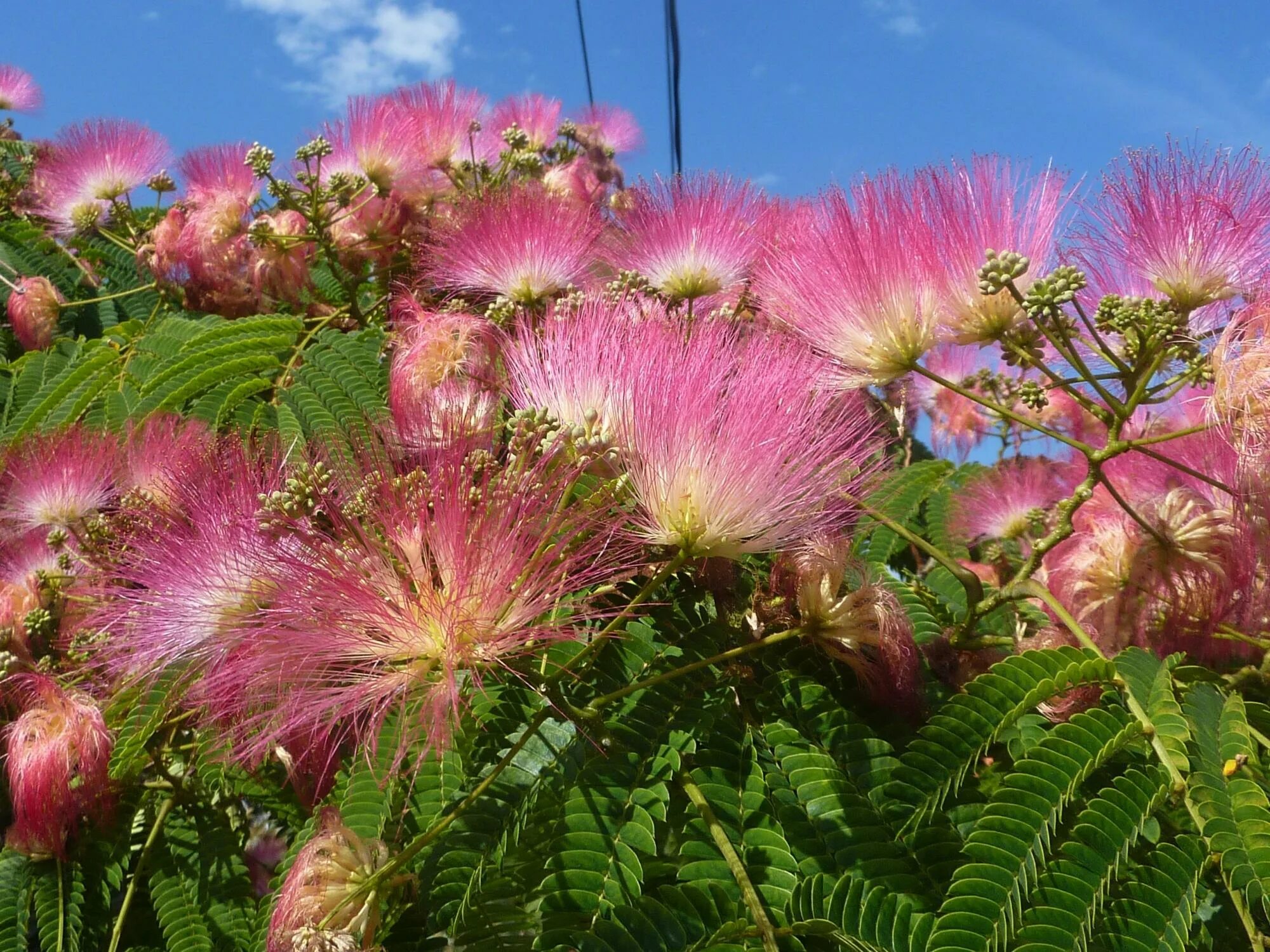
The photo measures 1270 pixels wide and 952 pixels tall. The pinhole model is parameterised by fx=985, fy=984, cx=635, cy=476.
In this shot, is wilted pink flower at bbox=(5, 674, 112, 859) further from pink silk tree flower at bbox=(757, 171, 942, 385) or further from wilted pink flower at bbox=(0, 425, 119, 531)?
pink silk tree flower at bbox=(757, 171, 942, 385)

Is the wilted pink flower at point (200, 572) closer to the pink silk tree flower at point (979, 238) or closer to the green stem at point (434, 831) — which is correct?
the green stem at point (434, 831)

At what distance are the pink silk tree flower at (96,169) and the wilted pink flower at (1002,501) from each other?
3.13 metres

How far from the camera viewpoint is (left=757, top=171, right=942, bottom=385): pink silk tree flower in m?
1.65

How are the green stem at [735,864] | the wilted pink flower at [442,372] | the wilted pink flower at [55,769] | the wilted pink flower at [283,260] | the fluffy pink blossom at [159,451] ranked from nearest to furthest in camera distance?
the green stem at [735,864]
the wilted pink flower at [442,372]
the fluffy pink blossom at [159,451]
the wilted pink flower at [55,769]
the wilted pink flower at [283,260]

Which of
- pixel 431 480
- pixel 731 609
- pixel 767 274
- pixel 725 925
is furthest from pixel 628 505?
pixel 767 274

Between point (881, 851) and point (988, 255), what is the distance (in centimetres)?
92

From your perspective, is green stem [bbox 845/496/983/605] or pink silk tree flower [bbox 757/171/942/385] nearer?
green stem [bbox 845/496/983/605]

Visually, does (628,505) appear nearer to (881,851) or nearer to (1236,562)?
(881,851)

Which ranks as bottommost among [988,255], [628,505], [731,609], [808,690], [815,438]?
[808,690]

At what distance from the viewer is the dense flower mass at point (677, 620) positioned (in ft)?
3.99

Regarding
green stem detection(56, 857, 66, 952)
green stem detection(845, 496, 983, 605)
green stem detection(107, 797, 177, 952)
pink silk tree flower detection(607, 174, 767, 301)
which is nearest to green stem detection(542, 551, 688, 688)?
green stem detection(845, 496, 983, 605)

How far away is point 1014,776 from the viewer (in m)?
1.25

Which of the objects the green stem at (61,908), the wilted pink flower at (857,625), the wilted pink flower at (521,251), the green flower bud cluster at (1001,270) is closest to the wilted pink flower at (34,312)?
the wilted pink flower at (521,251)

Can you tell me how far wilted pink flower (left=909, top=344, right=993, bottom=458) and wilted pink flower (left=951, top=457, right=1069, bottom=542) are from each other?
0.34m
